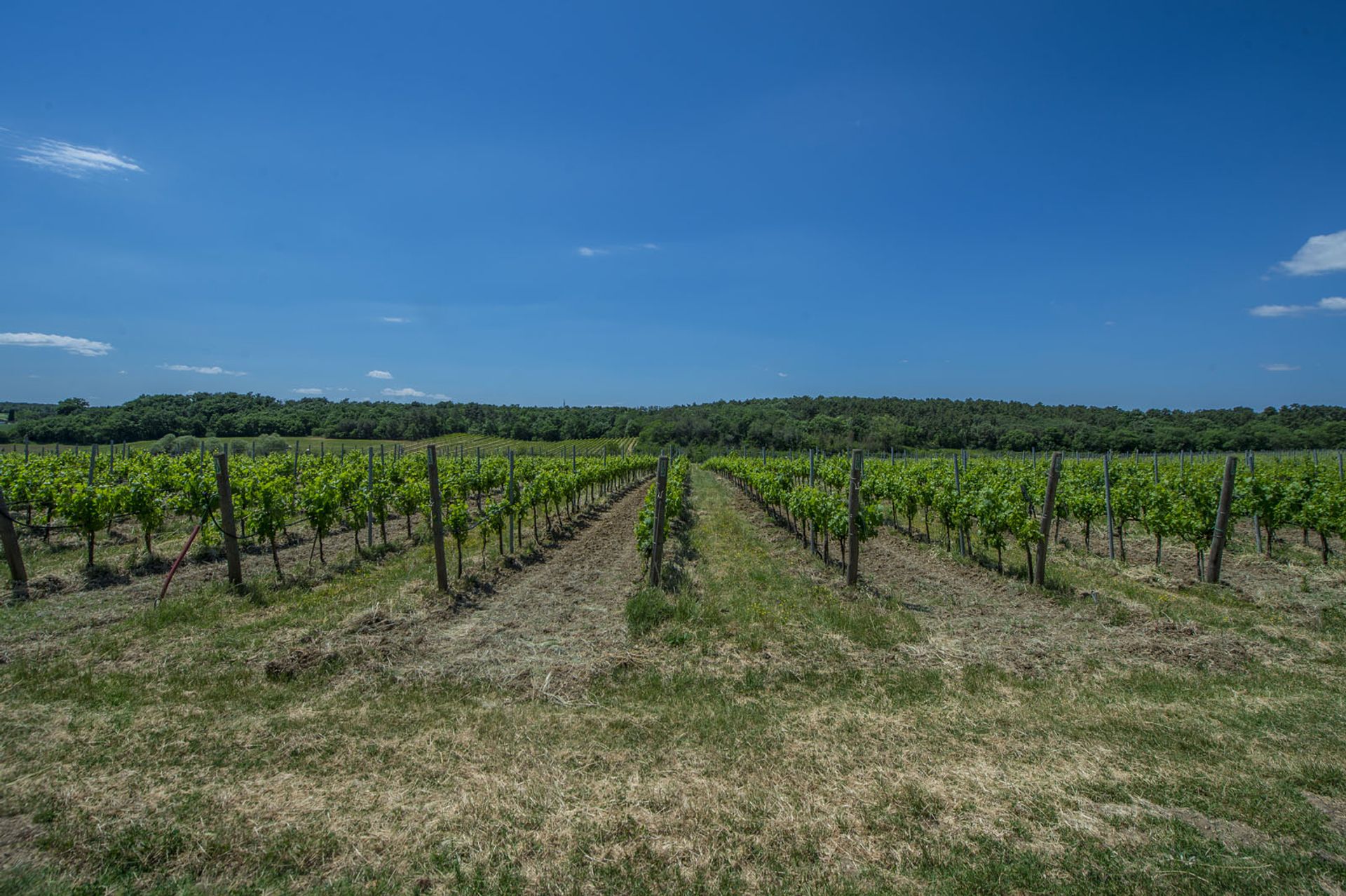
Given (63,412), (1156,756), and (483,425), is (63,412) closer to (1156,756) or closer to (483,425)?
(483,425)

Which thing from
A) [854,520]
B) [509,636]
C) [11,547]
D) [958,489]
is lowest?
[509,636]

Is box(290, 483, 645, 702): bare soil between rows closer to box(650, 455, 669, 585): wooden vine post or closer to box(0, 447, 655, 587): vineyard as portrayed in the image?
box(650, 455, 669, 585): wooden vine post

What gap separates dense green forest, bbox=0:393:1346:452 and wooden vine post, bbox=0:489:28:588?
189 feet

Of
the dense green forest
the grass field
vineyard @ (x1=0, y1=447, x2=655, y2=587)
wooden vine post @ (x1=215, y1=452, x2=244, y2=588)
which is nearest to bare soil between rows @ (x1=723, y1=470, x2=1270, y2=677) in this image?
the grass field

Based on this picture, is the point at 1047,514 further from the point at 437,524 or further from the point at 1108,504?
the point at 437,524

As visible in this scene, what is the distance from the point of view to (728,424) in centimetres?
9094

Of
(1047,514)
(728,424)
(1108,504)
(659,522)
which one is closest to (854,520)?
(1047,514)

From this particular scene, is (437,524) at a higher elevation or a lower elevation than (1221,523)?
lower

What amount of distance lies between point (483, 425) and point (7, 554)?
80901 mm

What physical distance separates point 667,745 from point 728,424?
87.0 metres

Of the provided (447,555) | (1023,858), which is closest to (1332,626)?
(1023,858)

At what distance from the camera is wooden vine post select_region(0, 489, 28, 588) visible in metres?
8.28

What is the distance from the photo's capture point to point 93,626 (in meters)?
7.20

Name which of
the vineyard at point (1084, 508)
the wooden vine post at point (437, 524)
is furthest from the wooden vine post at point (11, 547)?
the vineyard at point (1084, 508)
